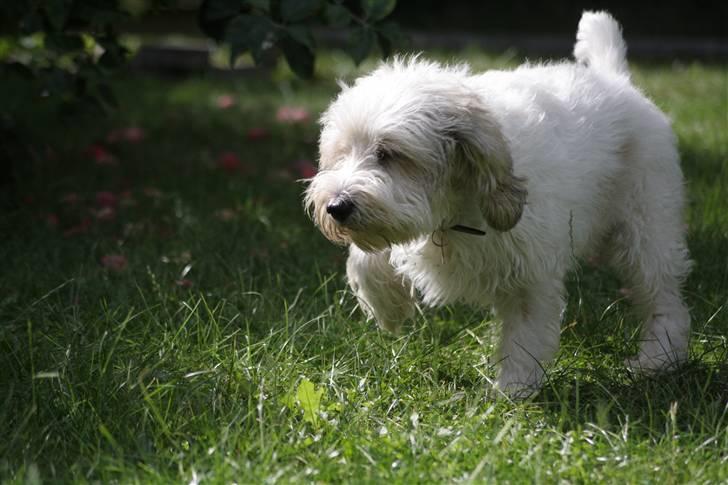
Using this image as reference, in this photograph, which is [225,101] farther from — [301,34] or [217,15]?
[301,34]

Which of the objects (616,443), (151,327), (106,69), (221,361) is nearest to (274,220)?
(106,69)

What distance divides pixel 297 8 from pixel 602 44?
1.37m

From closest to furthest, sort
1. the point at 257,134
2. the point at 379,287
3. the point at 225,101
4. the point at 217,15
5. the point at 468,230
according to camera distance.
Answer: the point at 468,230, the point at 379,287, the point at 217,15, the point at 257,134, the point at 225,101

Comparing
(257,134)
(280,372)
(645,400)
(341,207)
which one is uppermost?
(341,207)

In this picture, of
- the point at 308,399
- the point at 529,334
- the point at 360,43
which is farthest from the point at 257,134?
the point at 308,399

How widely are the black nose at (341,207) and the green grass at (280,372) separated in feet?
1.72

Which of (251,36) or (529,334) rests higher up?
(251,36)

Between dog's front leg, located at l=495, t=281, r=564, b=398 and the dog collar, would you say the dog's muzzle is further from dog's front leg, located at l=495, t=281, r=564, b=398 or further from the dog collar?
dog's front leg, located at l=495, t=281, r=564, b=398

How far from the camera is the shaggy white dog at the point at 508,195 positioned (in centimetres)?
333

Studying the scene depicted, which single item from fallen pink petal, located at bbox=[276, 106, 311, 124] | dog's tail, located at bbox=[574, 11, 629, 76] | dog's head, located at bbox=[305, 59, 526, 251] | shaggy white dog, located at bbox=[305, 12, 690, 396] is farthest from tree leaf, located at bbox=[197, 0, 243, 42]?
fallen pink petal, located at bbox=[276, 106, 311, 124]

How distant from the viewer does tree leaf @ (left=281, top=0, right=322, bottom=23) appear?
438cm

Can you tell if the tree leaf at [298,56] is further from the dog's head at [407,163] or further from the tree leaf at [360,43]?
the dog's head at [407,163]

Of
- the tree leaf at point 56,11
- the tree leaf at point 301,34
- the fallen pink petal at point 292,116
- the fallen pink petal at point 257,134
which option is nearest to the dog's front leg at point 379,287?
the tree leaf at point 301,34

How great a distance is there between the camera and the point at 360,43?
4.35 meters
